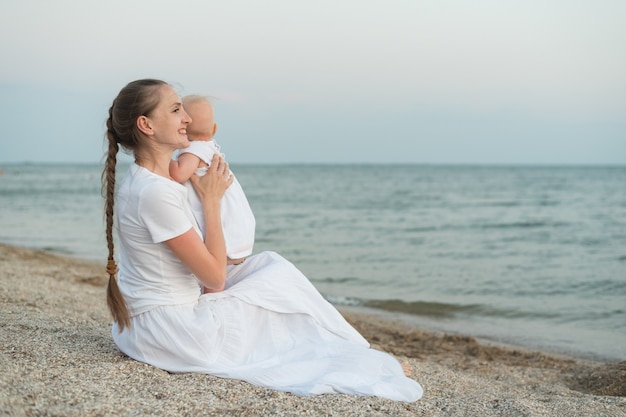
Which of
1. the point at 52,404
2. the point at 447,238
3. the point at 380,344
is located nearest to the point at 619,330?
the point at 380,344

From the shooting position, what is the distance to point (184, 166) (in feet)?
11.6

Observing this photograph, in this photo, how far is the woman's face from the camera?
338 cm

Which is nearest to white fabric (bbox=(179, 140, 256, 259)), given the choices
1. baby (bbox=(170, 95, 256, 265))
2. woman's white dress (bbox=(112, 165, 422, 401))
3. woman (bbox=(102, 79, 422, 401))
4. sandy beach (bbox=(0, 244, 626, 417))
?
baby (bbox=(170, 95, 256, 265))

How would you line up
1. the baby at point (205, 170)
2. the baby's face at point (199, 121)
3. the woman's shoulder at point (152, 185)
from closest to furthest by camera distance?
the woman's shoulder at point (152, 185) → the baby at point (205, 170) → the baby's face at point (199, 121)

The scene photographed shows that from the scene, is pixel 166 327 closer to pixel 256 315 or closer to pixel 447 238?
pixel 256 315

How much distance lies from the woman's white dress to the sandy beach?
0.11 metres

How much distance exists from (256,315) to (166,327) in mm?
535

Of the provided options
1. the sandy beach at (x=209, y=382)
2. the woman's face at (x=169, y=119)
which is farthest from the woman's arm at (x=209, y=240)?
the sandy beach at (x=209, y=382)

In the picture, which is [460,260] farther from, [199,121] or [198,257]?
[198,257]

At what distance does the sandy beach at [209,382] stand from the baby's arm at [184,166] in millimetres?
1126

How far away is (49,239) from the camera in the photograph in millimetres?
17078

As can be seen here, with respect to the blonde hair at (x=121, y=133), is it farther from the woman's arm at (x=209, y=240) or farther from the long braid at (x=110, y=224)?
the woman's arm at (x=209, y=240)

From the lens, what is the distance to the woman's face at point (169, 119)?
338cm

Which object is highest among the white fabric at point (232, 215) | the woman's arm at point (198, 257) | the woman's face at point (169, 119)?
the woman's face at point (169, 119)
